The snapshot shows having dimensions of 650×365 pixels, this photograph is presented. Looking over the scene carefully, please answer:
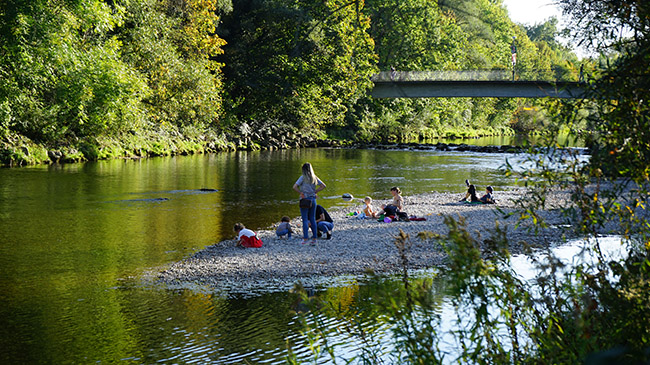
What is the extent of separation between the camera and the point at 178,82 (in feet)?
162

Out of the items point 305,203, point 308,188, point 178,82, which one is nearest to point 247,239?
point 305,203

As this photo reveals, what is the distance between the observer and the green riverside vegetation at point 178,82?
3250 centimetres

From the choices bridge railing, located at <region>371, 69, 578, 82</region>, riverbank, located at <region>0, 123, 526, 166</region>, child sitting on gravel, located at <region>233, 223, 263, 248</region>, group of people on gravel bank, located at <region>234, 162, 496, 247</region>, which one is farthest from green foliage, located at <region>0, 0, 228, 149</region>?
child sitting on gravel, located at <region>233, 223, 263, 248</region>

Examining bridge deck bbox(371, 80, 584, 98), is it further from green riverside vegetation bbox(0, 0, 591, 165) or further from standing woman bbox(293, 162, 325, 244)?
standing woman bbox(293, 162, 325, 244)

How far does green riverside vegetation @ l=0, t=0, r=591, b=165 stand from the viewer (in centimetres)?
3250

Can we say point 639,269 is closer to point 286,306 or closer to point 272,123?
point 286,306

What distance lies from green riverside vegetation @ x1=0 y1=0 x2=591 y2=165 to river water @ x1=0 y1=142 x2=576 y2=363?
175 inches

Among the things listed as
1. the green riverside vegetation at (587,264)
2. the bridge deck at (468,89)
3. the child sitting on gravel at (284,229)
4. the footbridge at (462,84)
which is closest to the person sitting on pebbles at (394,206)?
the child sitting on gravel at (284,229)

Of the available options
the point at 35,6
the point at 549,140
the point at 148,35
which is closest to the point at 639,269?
the point at 549,140

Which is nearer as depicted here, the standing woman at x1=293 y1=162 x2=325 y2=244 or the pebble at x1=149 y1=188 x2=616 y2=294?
the pebble at x1=149 y1=188 x2=616 y2=294

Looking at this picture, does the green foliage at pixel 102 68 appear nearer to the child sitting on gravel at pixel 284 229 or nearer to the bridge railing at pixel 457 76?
the bridge railing at pixel 457 76

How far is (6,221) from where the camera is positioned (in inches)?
765

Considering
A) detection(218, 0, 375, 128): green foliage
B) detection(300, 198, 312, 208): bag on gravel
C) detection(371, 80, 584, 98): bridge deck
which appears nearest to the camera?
detection(300, 198, 312, 208): bag on gravel

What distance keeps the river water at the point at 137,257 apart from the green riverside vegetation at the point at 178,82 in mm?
4444
